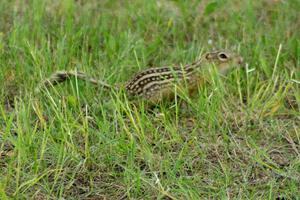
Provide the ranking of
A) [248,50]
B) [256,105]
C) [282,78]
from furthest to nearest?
[248,50], [282,78], [256,105]

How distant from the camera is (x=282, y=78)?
18.0 ft

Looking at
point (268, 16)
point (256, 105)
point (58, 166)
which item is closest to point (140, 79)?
point (256, 105)

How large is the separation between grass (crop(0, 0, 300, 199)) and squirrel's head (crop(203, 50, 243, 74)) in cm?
9

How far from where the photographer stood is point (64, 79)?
5262 millimetres

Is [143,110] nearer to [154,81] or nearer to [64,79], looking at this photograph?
[154,81]

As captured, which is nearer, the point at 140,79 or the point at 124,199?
the point at 124,199

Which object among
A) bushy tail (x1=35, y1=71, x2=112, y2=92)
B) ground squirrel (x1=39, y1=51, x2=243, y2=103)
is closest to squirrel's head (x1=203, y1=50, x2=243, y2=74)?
ground squirrel (x1=39, y1=51, x2=243, y2=103)

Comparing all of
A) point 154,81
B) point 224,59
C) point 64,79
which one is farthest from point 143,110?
point 224,59

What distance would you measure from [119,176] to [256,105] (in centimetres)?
122

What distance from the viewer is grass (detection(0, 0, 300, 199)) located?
429 centimetres

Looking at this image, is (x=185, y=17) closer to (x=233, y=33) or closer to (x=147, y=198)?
(x=233, y=33)

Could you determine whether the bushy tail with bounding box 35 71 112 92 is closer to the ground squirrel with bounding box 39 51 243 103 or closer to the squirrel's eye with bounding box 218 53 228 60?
the ground squirrel with bounding box 39 51 243 103

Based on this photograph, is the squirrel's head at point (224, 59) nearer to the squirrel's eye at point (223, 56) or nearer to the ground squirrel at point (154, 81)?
the squirrel's eye at point (223, 56)

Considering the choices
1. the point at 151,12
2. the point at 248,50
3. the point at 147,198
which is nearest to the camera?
the point at 147,198
